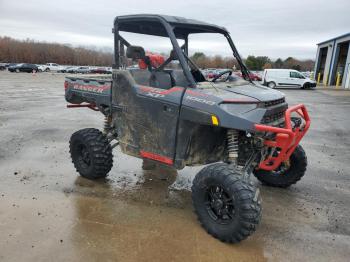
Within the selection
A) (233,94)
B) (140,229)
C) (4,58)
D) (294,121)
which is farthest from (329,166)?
(4,58)

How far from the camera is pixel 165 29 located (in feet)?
13.2

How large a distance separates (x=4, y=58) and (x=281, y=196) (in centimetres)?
8308

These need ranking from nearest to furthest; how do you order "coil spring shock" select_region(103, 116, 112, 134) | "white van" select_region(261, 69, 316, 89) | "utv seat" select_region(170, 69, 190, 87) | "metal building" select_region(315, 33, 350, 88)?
"utv seat" select_region(170, 69, 190, 87), "coil spring shock" select_region(103, 116, 112, 134), "white van" select_region(261, 69, 316, 89), "metal building" select_region(315, 33, 350, 88)

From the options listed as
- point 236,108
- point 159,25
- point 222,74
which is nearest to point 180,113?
point 236,108

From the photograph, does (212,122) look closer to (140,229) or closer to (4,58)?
(140,229)

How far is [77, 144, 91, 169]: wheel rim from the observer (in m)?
5.04

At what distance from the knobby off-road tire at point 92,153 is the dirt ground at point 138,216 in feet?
0.58

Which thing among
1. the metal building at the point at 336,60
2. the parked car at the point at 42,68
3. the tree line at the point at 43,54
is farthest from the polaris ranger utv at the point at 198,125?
the tree line at the point at 43,54

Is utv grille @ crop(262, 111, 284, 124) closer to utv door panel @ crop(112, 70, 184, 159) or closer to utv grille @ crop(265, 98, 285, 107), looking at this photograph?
utv grille @ crop(265, 98, 285, 107)

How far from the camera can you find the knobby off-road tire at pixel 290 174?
479 centimetres

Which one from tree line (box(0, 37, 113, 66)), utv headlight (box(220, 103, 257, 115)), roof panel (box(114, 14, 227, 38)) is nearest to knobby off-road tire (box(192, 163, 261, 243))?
utv headlight (box(220, 103, 257, 115))

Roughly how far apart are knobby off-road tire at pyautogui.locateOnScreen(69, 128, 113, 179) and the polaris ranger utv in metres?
0.01

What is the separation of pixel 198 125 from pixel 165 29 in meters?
1.20

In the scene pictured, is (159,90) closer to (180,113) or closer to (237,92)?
(180,113)
